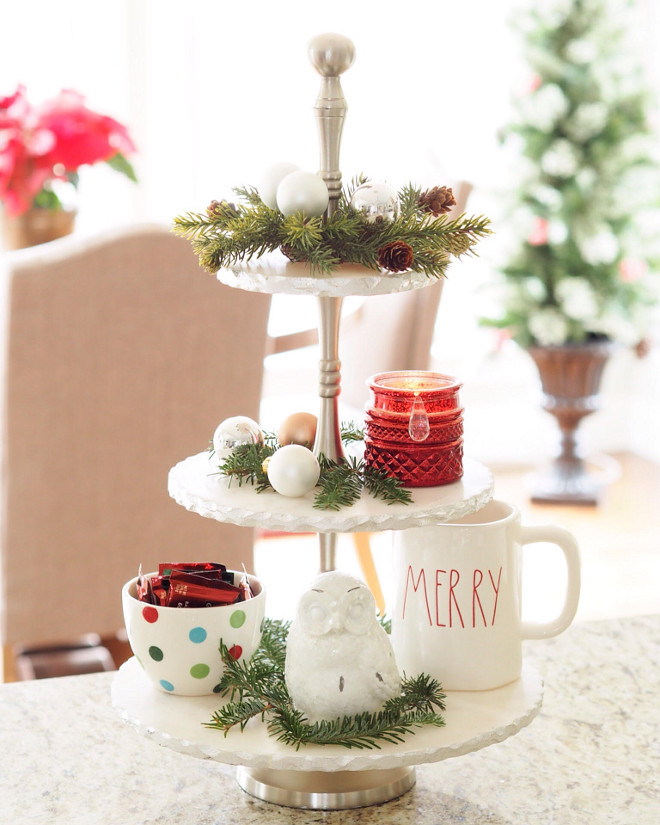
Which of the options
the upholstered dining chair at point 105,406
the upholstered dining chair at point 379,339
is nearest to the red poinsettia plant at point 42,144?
the upholstered dining chair at point 379,339

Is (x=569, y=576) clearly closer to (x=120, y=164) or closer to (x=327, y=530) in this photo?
(x=327, y=530)

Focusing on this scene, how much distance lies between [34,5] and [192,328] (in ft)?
7.21

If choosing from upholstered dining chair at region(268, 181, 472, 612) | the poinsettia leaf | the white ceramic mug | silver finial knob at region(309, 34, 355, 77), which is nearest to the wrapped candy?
the white ceramic mug

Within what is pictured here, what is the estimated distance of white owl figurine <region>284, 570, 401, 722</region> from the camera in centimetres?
76

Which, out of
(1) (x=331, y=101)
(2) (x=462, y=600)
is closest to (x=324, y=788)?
(2) (x=462, y=600)

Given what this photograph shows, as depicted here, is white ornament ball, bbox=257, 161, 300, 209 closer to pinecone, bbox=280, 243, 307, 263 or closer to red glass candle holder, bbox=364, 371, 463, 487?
pinecone, bbox=280, 243, 307, 263

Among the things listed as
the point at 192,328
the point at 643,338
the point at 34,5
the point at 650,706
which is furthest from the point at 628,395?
the point at 650,706

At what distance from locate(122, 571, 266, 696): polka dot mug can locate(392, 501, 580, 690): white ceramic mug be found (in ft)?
0.37

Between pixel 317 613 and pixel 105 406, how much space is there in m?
0.93

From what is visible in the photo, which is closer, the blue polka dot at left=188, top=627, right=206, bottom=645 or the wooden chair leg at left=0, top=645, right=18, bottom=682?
the blue polka dot at left=188, top=627, right=206, bottom=645

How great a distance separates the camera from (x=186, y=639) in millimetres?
793

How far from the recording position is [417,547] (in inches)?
32.2

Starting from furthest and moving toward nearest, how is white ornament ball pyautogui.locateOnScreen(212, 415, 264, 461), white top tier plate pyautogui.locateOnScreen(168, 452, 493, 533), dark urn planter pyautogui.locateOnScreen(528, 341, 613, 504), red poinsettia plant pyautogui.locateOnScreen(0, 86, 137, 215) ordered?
1. dark urn planter pyautogui.locateOnScreen(528, 341, 613, 504)
2. red poinsettia plant pyautogui.locateOnScreen(0, 86, 137, 215)
3. white ornament ball pyautogui.locateOnScreen(212, 415, 264, 461)
4. white top tier plate pyautogui.locateOnScreen(168, 452, 493, 533)

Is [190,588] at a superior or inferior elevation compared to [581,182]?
inferior
